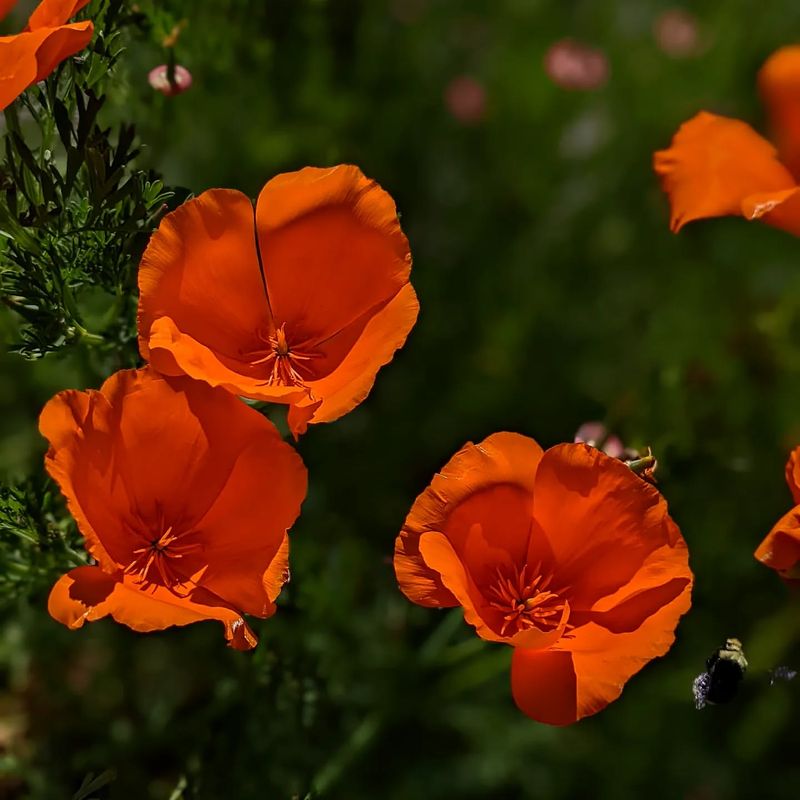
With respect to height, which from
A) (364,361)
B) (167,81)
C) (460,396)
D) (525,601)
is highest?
(167,81)

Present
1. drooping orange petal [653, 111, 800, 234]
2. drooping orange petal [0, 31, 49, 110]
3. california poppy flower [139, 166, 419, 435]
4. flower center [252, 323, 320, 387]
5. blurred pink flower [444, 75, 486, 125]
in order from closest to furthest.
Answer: drooping orange petal [0, 31, 49, 110] < california poppy flower [139, 166, 419, 435] < flower center [252, 323, 320, 387] < drooping orange petal [653, 111, 800, 234] < blurred pink flower [444, 75, 486, 125]

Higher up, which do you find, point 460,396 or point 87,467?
point 87,467

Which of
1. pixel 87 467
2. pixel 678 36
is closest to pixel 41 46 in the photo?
pixel 87 467

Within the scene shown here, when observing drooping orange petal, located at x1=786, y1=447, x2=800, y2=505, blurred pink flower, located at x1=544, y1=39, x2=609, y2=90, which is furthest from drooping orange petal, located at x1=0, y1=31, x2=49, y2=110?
blurred pink flower, located at x1=544, y1=39, x2=609, y2=90

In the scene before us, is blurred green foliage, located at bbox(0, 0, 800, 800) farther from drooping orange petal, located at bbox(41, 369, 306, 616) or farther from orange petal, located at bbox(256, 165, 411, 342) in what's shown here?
orange petal, located at bbox(256, 165, 411, 342)

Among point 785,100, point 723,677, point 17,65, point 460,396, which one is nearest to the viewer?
point 17,65

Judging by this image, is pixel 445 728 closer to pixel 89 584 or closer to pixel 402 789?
pixel 402 789

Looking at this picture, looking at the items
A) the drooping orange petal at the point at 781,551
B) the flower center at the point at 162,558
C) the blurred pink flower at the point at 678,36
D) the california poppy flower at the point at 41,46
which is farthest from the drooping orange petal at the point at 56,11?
the blurred pink flower at the point at 678,36

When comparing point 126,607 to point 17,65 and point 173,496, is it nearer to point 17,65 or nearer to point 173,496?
point 173,496
